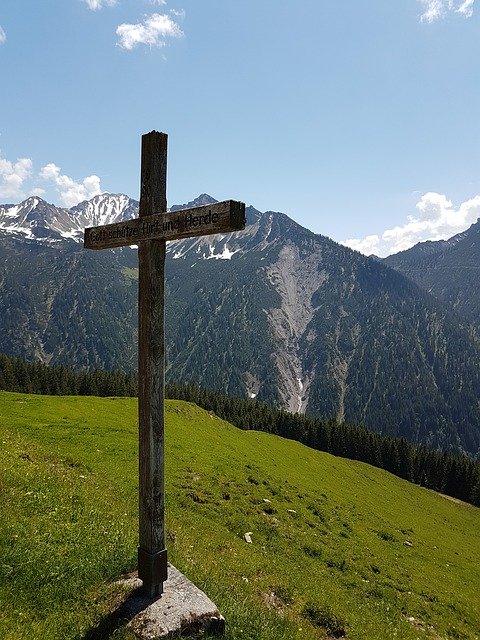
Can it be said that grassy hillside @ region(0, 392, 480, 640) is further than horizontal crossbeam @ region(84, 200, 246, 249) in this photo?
Yes

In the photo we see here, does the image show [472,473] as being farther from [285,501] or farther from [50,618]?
[50,618]

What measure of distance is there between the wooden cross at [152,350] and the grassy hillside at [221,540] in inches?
47.2

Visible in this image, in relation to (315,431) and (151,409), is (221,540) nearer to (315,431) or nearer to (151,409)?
(151,409)

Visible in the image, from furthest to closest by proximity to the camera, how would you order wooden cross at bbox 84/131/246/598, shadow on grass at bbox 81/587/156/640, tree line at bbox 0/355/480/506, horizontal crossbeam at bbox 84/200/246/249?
1. tree line at bbox 0/355/480/506
2. wooden cross at bbox 84/131/246/598
3. horizontal crossbeam at bbox 84/200/246/249
4. shadow on grass at bbox 81/587/156/640

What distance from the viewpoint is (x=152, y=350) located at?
963cm

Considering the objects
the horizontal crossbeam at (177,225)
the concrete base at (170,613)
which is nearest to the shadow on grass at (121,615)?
the concrete base at (170,613)

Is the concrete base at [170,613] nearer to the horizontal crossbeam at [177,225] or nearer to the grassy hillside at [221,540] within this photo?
the grassy hillside at [221,540]

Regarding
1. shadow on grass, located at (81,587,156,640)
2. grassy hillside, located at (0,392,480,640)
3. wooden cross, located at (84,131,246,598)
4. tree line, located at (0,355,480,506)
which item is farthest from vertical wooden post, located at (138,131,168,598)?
tree line, located at (0,355,480,506)

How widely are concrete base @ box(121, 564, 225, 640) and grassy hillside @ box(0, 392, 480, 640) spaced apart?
384 millimetres

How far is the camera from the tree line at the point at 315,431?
109 m

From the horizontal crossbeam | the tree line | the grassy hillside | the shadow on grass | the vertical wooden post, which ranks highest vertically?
the horizontal crossbeam

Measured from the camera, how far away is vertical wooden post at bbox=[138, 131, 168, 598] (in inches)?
380

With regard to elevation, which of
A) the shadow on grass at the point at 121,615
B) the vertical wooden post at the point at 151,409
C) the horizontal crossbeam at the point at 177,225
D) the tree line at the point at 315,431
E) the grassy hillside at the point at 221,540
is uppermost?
the horizontal crossbeam at the point at 177,225

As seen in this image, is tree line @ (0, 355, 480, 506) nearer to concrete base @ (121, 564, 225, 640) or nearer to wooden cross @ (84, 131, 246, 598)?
concrete base @ (121, 564, 225, 640)
